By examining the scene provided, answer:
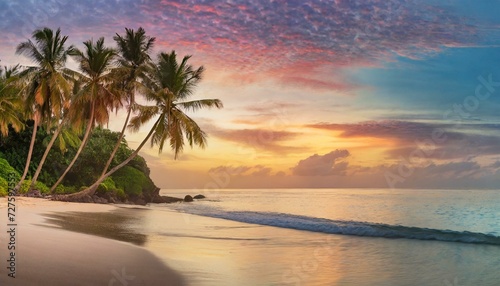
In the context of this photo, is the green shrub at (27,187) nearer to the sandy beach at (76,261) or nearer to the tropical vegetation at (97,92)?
the tropical vegetation at (97,92)

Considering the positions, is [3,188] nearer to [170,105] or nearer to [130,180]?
[170,105]

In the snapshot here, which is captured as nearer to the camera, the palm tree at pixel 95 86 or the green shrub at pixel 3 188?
the green shrub at pixel 3 188

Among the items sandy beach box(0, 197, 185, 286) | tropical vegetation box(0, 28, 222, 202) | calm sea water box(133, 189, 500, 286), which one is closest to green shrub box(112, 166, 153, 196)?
tropical vegetation box(0, 28, 222, 202)

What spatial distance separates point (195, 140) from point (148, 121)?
309cm

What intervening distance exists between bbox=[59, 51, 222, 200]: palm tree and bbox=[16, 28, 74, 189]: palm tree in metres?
3.97

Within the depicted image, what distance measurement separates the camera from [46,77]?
25047mm

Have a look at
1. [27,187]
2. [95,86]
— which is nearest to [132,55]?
[95,86]

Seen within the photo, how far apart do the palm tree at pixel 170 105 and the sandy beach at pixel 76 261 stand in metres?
15.1

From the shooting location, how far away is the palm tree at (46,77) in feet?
80.5

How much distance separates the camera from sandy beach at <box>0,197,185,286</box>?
600cm

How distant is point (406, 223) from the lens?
18984 millimetres

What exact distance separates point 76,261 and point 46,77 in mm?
20571

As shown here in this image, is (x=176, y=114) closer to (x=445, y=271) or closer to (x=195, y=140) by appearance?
(x=195, y=140)

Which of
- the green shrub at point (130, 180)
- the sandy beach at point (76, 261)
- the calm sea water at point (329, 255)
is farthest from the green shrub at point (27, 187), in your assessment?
the sandy beach at point (76, 261)
